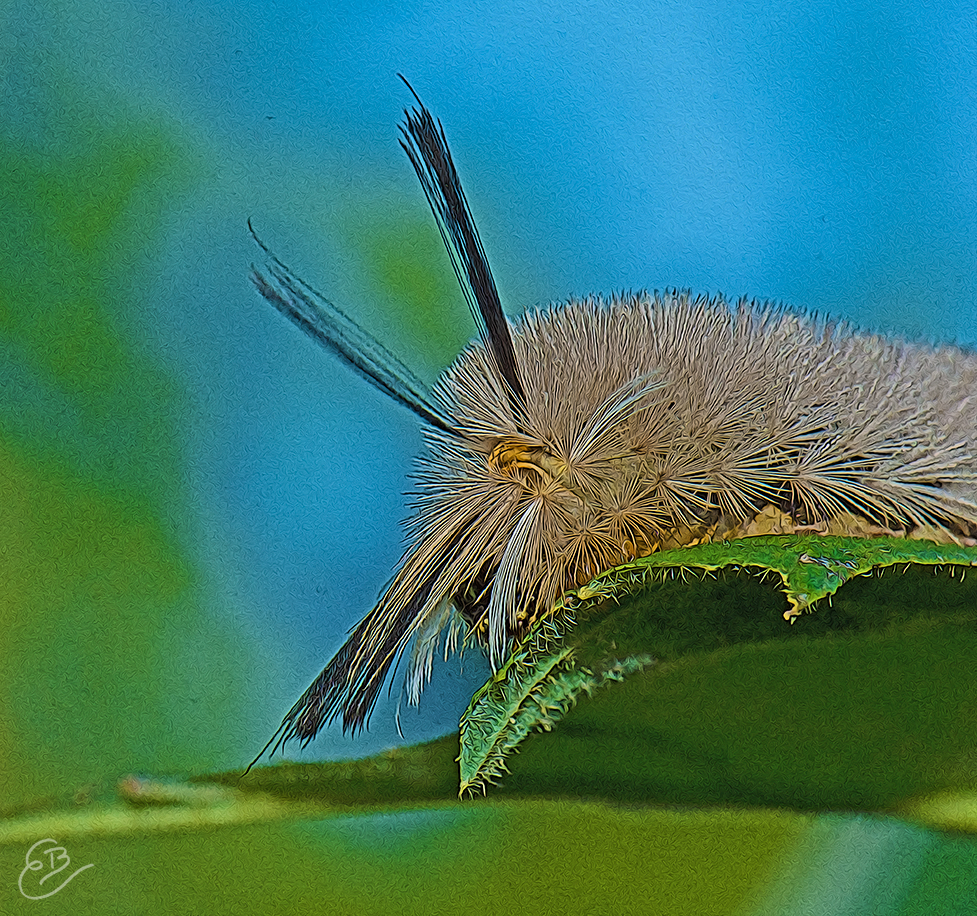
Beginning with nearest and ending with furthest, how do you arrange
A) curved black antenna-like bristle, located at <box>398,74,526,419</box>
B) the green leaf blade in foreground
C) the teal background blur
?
the green leaf blade in foreground → curved black antenna-like bristle, located at <box>398,74,526,419</box> → the teal background blur

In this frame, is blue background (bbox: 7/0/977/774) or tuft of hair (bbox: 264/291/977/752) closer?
tuft of hair (bbox: 264/291/977/752)

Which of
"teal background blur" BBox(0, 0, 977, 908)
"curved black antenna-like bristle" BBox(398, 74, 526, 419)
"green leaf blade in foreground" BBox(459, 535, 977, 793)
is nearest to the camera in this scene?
"green leaf blade in foreground" BBox(459, 535, 977, 793)

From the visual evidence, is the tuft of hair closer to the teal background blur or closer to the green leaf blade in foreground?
the green leaf blade in foreground

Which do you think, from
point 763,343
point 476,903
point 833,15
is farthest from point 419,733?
point 833,15

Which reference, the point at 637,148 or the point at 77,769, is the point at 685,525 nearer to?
the point at 637,148

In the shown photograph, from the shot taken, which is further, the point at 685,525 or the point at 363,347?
the point at 363,347
